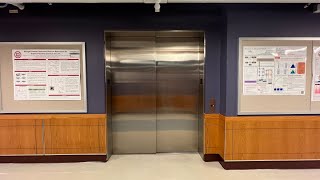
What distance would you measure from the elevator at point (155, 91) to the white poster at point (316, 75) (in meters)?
2.09

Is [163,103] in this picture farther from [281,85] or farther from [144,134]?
[281,85]

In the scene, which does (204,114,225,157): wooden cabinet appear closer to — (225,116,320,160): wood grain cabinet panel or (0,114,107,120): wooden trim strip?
(225,116,320,160): wood grain cabinet panel

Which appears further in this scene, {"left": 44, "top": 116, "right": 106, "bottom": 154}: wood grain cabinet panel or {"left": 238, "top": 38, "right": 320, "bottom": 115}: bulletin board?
{"left": 44, "top": 116, "right": 106, "bottom": 154}: wood grain cabinet panel

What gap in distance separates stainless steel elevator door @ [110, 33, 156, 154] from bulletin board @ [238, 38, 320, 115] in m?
1.87

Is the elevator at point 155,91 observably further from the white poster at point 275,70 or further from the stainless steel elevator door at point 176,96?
the white poster at point 275,70

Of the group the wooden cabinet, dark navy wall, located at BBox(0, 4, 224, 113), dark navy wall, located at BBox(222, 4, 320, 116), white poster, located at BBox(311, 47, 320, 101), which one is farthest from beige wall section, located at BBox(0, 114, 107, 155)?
white poster, located at BBox(311, 47, 320, 101)

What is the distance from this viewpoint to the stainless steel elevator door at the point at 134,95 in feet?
18.9

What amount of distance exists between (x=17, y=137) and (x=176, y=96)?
3.25m

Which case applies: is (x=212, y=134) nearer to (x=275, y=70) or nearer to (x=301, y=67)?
(x=275, y=70)

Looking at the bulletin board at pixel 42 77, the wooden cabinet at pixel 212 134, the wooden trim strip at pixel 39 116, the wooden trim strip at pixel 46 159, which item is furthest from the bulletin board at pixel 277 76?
the wooden trim strip at pixel 46 159

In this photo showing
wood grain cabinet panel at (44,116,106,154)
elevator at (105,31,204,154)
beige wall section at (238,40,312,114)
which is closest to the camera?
beige wall section at (238,40,312,114)

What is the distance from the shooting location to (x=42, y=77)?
523cm

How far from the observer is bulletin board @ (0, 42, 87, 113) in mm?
5191

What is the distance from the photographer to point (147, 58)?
578 centimetres
